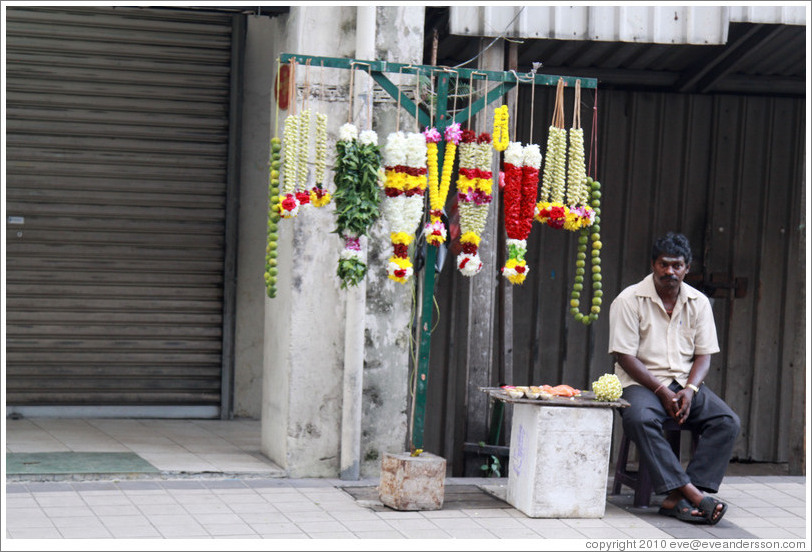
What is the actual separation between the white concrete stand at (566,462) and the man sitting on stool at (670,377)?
1.02ft

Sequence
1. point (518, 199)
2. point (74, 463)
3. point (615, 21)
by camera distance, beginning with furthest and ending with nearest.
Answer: point (615, 21) → point (74, 463) → point (518, 199)

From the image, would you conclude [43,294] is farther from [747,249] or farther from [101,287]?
[747,249]

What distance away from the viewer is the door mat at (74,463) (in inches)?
271

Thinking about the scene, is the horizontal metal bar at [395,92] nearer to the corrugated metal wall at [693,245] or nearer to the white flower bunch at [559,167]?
the white flower bunch at [559,167]

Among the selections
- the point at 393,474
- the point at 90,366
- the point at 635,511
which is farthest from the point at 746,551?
the point at 90,366

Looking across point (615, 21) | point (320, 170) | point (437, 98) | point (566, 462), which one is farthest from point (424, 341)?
point (615, 21)

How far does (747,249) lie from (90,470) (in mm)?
5842

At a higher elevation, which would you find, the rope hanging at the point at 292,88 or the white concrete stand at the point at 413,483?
the rope hanging at the point at 292,88

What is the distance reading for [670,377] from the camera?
22.8 feet

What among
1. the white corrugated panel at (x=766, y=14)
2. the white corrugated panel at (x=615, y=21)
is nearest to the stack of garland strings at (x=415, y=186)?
the white corrugated panel at (x=615, y=21)

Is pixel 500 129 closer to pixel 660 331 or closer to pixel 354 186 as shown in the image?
pixel 354 186

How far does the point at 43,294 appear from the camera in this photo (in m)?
8.72

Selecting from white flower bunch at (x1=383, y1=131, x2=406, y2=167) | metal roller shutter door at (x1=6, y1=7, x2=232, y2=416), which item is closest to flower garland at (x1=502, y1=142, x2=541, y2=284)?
white flower bunch at (x1=383, y1=131, x2=406, y2=167)

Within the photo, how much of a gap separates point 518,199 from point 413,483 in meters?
1.72
